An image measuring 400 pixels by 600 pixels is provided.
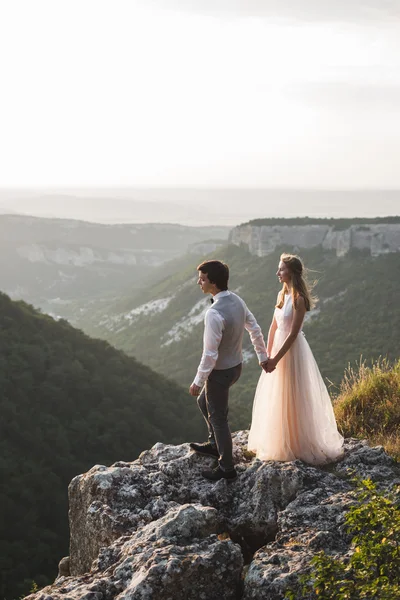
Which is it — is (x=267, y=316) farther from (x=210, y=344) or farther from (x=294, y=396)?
(x=210, y=344)

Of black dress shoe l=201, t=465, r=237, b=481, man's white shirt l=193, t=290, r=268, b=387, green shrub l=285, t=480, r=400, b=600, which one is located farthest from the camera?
black dress shoe l=201, t=465, r=237, b=481

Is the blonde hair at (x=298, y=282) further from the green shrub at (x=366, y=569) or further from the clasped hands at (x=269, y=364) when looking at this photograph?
the green shrub at (x=366, y=569)

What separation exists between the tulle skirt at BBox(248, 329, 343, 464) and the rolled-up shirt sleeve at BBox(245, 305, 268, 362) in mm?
317

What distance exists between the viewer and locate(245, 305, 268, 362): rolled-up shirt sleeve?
6.70 meters

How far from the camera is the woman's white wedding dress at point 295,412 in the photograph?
693 centimetres

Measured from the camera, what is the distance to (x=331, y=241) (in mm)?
96312

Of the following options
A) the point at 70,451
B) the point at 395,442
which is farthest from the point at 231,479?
the point at 70,451

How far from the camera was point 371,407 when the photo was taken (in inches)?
346

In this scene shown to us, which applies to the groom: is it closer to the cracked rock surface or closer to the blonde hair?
the cracked rock surface

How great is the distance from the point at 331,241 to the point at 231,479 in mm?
93390

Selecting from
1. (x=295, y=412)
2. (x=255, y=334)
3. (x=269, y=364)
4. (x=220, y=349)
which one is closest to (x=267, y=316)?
(x=295, y=412)

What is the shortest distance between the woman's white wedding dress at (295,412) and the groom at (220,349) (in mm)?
644

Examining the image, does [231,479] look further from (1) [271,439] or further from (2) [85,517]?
(2) [85,517]

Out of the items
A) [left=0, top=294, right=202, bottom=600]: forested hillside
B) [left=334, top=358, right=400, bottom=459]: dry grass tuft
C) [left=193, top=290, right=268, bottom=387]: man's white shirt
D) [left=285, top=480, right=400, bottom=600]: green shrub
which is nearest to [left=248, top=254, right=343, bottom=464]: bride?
[left=193, top=290, right=268, bottom=387]: man's white shirt
